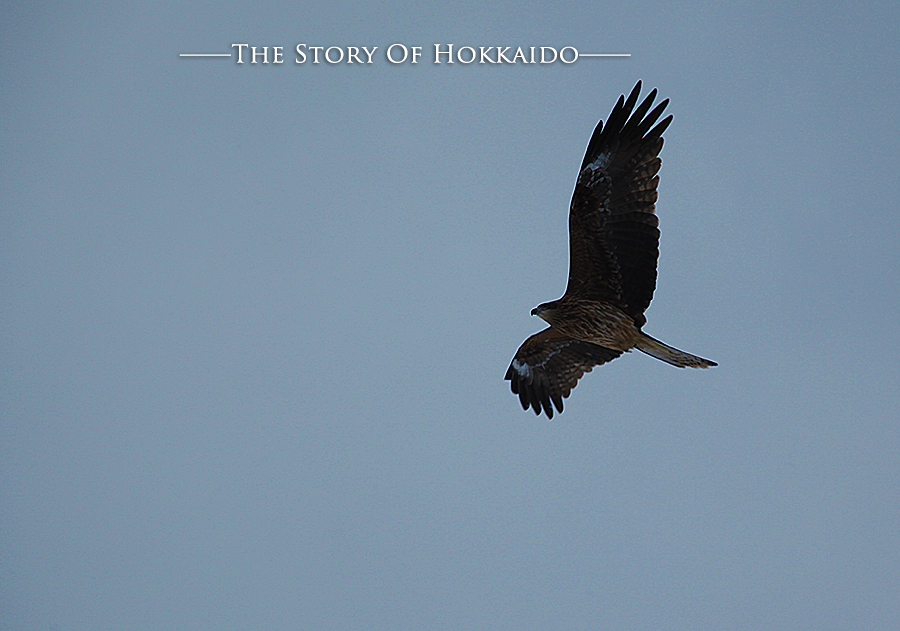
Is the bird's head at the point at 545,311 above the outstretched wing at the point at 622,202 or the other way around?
the other way around

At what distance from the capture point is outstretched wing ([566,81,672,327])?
8602 millimetres

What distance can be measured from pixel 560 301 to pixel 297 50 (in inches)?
264

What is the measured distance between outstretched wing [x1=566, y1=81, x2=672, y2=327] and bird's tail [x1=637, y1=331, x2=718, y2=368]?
37 cm

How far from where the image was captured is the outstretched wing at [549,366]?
1114cm

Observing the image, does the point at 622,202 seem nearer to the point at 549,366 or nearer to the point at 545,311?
the point at 545,311

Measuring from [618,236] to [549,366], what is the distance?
3.24 meters

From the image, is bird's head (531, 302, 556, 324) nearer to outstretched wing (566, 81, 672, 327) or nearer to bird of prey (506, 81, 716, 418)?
bird of prey (506, 81, 716, 418)

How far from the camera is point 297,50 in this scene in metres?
13.1

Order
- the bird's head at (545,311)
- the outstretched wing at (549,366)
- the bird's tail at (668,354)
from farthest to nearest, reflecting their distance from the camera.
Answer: the outstretched wing at (549,366)
the bird's head at (545,311)
the bird's tail at (668,354)

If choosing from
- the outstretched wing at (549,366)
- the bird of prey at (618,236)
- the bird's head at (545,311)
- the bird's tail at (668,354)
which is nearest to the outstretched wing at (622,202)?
the bird of prey at (618,236)

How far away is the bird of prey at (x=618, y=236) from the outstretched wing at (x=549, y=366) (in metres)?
1.48

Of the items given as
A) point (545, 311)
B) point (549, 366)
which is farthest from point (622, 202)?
point (549, 366)

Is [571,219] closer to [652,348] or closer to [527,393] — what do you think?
[652,348]

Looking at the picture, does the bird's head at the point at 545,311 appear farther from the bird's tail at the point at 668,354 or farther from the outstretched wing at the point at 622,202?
the bird's tail at the point at 668,354
